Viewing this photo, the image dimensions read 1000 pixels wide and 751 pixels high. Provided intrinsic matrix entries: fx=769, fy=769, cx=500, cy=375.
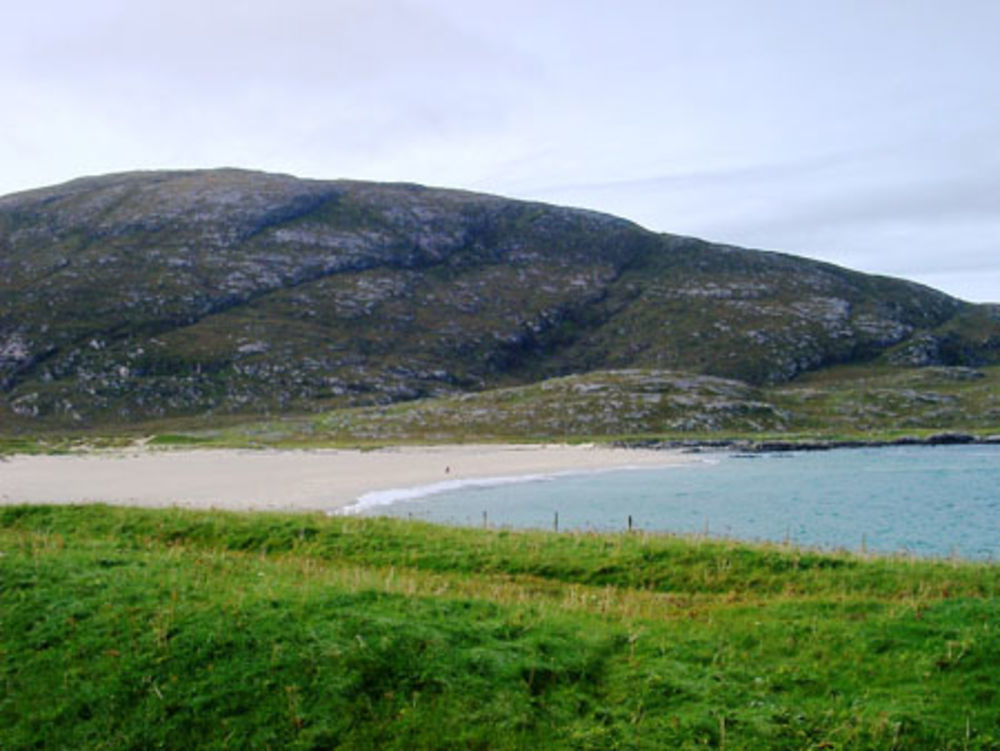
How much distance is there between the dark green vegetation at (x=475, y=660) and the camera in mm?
12188

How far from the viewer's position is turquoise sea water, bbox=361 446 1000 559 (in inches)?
1658

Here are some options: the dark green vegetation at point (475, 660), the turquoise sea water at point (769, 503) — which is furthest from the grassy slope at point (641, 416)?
the dark green vegetation at point (475, 660)

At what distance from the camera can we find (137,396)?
179250 mm

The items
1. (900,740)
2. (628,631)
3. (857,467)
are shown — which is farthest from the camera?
(857,467)

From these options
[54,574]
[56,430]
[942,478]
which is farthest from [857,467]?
[56,430]

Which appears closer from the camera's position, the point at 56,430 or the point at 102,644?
the point at 102,644

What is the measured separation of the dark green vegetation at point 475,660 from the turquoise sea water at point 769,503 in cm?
1180

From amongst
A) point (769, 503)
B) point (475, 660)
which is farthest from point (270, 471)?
point (475, 660)

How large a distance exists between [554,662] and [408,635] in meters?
2.79

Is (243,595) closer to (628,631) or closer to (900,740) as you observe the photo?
(628,631)

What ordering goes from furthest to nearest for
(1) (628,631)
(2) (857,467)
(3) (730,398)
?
(3) (730,398), (2) (857,467), (1) (628,631)

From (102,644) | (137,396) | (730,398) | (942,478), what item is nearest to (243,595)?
(102,644)

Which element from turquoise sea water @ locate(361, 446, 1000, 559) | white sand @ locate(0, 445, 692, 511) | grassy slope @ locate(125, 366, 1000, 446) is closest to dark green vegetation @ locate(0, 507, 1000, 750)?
turquoise sea water @ locate(361, 446, 1000, 559)

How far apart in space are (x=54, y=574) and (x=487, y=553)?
1227 cm
